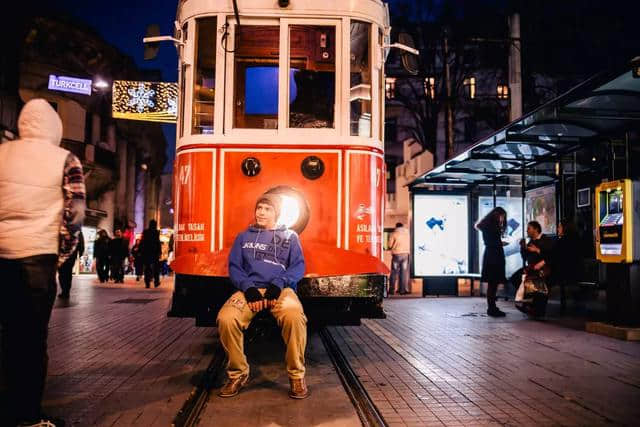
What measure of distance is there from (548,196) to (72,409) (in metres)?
10.5

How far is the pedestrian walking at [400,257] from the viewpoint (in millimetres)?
15773

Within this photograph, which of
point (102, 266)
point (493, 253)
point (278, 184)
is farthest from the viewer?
point (102, 266)

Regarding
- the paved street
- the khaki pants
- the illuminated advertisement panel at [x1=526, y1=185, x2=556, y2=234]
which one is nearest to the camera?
the paved street

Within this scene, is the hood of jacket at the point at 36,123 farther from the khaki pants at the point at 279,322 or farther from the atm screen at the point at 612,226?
the atm screen at the point at 612,226

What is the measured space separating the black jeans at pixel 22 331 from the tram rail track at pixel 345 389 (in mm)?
952

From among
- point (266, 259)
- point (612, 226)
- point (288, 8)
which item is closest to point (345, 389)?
point (266, 259)

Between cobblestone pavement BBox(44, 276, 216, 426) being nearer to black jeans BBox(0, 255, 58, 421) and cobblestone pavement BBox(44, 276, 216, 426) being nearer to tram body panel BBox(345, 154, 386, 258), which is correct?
black jeans BBox(0, 255, 58, 421)

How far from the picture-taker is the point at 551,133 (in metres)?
10.2

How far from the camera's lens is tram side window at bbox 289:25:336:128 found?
6.56 meters

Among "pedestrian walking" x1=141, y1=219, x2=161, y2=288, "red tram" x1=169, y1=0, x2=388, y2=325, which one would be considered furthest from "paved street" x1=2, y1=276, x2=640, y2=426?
"pedestrian walking" x1=141, y1=219, x2=161, y2=288

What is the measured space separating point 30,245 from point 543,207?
1101 centimetres

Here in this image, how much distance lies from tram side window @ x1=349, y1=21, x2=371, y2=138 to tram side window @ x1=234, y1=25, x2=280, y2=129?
840 millimetres

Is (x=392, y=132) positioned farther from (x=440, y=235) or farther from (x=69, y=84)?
(x=440, y=235)

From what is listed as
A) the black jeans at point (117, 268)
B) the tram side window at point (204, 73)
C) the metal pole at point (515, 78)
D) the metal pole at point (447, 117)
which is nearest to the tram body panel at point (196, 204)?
the tram side window at point (204, 73)
